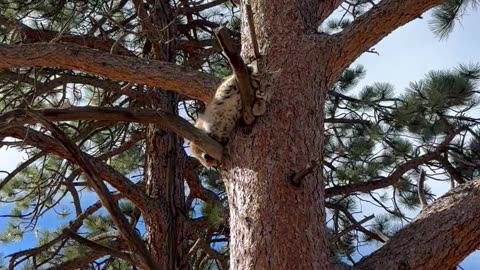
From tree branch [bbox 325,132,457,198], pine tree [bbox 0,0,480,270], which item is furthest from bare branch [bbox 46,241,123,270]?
tree branch [bbox 325,132,457,198]

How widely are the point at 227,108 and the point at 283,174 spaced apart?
1.04 ft

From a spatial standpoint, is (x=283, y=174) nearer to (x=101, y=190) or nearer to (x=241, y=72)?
A: (x=241, y=72)

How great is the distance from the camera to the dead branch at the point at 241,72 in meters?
1.99

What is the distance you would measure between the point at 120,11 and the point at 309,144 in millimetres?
2590

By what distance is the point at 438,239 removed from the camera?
2.08 m

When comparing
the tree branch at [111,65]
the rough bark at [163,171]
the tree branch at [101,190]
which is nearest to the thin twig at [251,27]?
the tree branch at [111,65]

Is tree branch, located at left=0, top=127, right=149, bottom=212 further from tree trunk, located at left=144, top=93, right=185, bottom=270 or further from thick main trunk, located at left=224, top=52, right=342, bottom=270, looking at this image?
thick main trunk, located at left=224, top=52, right=342, bottom=270

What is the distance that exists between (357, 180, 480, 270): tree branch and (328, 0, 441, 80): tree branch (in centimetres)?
61

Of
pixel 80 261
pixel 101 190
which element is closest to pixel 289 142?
pixel 101 190

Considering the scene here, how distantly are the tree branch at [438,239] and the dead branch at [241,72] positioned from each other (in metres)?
0.59

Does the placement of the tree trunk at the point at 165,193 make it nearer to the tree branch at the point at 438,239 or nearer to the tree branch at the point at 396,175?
the tree branch at the point at 396,175

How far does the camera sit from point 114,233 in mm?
4137

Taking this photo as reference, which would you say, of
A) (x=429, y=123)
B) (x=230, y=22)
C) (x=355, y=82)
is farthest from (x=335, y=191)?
(x=230, y=22)

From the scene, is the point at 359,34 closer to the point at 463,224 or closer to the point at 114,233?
the point at 463,224
